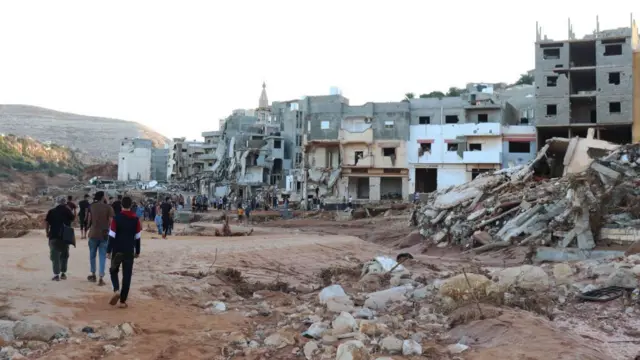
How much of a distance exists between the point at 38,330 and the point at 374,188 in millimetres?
45264

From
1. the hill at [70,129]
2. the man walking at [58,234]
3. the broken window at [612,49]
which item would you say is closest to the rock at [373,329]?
the man walking at [58,234]

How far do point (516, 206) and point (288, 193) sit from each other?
128ft

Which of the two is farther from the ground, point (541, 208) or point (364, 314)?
point (541, 208)

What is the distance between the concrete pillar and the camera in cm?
5056

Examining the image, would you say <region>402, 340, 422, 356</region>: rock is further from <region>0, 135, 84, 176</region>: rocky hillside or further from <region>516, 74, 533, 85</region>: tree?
<region>0, 135, 84, 176</region>: rocky hillside

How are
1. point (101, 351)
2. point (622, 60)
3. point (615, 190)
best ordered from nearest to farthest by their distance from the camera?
point (101, 351) → point (615, 190) → point (622, 60)

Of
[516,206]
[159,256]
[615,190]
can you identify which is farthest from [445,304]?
[516,206]

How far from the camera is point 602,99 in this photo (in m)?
44.0

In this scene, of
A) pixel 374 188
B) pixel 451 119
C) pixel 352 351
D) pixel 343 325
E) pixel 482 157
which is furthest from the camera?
pixel 374 188

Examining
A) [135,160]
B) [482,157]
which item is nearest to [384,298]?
[482,157]

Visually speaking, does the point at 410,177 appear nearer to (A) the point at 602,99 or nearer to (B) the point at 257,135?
(A) the point at 602,99

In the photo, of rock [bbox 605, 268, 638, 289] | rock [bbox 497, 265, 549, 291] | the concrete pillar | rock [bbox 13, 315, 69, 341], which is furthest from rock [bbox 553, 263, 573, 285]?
the concrete pillar

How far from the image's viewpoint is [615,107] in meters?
43.9

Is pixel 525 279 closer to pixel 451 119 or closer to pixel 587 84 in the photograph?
pixel 451 119
